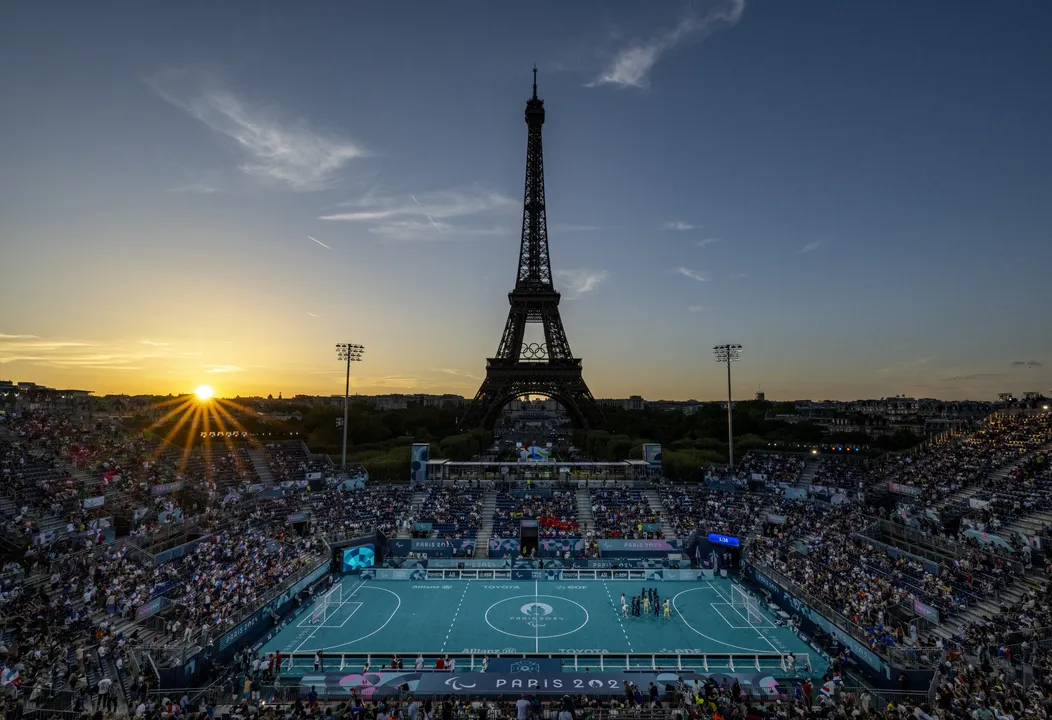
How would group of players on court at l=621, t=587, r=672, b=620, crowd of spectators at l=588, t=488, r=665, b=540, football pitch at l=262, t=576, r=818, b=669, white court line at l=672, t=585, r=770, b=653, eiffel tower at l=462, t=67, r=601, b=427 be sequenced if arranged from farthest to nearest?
eiffel tower at l=462, t=67, r=601, b=427
crowd of spectators at l=588, t=488, r=665, b=540
group of players on court at l=621, t=587, r=672, b=620
football pitch at l=262, t=576, r=818, b=669
white court line at l=672, t=585, r=770, b=653

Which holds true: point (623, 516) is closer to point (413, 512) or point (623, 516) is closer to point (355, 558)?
point (413, 512)


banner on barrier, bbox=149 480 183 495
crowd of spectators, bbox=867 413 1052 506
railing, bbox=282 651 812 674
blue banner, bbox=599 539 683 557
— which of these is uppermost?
crowd of spectators, bbox=867 413 1052 506

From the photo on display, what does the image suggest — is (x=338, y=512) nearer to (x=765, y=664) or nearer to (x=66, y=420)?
(x=66, y=420)

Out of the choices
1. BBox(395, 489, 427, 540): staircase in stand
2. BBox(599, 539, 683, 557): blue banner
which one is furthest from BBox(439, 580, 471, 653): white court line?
BBox(599, 539, 683, 557): blue banner

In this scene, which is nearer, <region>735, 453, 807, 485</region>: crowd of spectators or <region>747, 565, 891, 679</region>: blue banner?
<region>747, 565, 891, 679</region>: blue banner

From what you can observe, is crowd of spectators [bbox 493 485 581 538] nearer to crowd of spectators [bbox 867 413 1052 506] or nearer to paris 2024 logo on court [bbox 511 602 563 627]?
paris 2024 logo on court [bbox 511 602 563 627]

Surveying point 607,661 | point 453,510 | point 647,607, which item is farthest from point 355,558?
point 607,661
